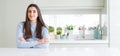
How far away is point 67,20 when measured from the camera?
14.1 ft

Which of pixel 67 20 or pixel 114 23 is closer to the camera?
pixel 114 23

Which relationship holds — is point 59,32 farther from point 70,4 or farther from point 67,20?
point 70,4

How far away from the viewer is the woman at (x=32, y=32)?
2.32 m

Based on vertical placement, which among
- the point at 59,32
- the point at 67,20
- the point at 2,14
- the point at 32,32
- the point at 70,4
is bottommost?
the point at 59,32

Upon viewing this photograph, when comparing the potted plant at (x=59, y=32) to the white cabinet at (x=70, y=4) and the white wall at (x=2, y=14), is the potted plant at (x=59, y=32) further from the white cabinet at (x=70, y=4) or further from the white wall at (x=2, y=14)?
the white wall at (x=2, y=14)

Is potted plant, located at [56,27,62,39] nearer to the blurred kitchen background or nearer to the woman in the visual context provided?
the blurred kitchen background

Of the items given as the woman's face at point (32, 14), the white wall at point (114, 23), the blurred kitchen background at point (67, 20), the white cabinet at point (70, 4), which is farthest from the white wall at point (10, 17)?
the white wall at point (114, 23)

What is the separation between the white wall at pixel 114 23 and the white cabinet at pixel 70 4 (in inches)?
13.3

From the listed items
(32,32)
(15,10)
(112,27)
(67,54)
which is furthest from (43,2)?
(67,54)

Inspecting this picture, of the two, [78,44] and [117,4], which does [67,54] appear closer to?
[78,44]

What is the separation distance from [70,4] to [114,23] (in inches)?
33.5

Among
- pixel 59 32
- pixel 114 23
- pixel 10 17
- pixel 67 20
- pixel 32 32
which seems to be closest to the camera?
pixel 32 32

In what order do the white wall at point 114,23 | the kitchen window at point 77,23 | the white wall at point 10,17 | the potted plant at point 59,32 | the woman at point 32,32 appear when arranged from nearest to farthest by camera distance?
the woman at point 32,32 → the white wall at point 114,23 → the white wall at point 10,17 → the potted plant at point 59,32 → the kitchen window at point 77,23

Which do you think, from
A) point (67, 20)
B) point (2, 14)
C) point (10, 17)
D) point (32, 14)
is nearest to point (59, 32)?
point (67, 20)
